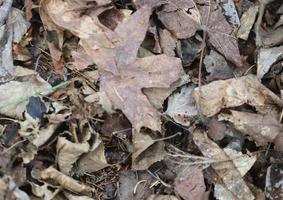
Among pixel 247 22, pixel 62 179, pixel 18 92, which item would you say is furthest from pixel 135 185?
pixel 247 22

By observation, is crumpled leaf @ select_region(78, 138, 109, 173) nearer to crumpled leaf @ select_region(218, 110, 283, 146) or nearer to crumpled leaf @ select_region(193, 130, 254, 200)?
crumpled leaf @ select_region(193, 130, 254, 200)

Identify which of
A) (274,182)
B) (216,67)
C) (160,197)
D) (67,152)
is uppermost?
(216,67)

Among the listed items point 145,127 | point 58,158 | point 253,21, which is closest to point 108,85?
point 145,127

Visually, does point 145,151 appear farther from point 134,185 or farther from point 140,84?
point 140,84

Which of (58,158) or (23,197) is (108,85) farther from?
(23,197)

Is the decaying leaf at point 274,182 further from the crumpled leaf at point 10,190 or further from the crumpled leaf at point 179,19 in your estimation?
the crumpled leaf at point 10,190

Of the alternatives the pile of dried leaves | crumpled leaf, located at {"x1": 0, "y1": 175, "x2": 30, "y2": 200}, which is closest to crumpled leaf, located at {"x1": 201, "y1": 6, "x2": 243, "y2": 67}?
the pile of dried leaves
